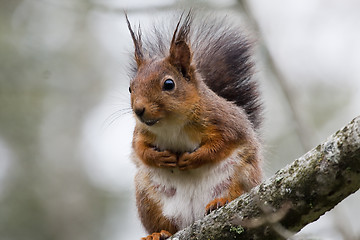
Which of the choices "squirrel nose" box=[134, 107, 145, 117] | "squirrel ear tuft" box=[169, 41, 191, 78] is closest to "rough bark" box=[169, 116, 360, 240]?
"squirrel nose" box=[134, 107, 145, 117]

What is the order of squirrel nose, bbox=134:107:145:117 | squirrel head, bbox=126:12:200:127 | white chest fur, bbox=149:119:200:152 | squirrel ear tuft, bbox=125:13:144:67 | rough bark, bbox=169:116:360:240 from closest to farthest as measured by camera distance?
rough bark, bbox=169:116:360:240 < squirrel nose, bbox=134:107:145:117 < squirrel head, bbox=126:12:200:127 < white chest fur, bbox=149:119:200:152 < squirrel ear tuft, bbox=125:13:144:67

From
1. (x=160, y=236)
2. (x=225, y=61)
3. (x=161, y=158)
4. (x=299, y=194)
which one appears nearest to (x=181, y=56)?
(x=225, y=61)

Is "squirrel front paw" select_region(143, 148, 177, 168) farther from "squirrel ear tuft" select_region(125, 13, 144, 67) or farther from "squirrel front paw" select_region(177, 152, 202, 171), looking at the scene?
"squirrel ear tuft" select_region(125, 13, 144, 67)

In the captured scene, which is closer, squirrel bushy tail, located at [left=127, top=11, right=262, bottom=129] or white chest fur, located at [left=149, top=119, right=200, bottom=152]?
white chest fur, located at [left=149, top=119, right=200, bottom=152]

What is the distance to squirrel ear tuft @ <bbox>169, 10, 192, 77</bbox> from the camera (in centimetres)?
375

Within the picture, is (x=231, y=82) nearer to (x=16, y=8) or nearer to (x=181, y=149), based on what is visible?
(x=181, y=149)

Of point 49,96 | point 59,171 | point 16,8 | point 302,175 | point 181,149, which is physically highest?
point 16,8

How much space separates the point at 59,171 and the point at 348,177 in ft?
25.0

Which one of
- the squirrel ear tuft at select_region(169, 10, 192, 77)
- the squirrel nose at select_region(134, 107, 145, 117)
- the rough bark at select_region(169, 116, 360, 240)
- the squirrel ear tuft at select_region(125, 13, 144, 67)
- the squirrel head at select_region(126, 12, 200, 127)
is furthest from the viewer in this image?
the squirrel ear tuft at select_region(125, 13, 144, 67)

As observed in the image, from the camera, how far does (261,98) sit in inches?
171

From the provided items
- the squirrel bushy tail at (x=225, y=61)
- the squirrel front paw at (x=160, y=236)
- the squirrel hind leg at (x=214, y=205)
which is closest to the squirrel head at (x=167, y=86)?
the squirrel bushy tail at (x=225, y=61)

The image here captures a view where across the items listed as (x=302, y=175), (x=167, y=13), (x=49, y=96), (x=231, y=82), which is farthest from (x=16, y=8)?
(x=302, y=175)

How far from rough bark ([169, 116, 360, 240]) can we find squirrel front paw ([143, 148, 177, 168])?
0.65m

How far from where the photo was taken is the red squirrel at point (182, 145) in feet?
11.4
